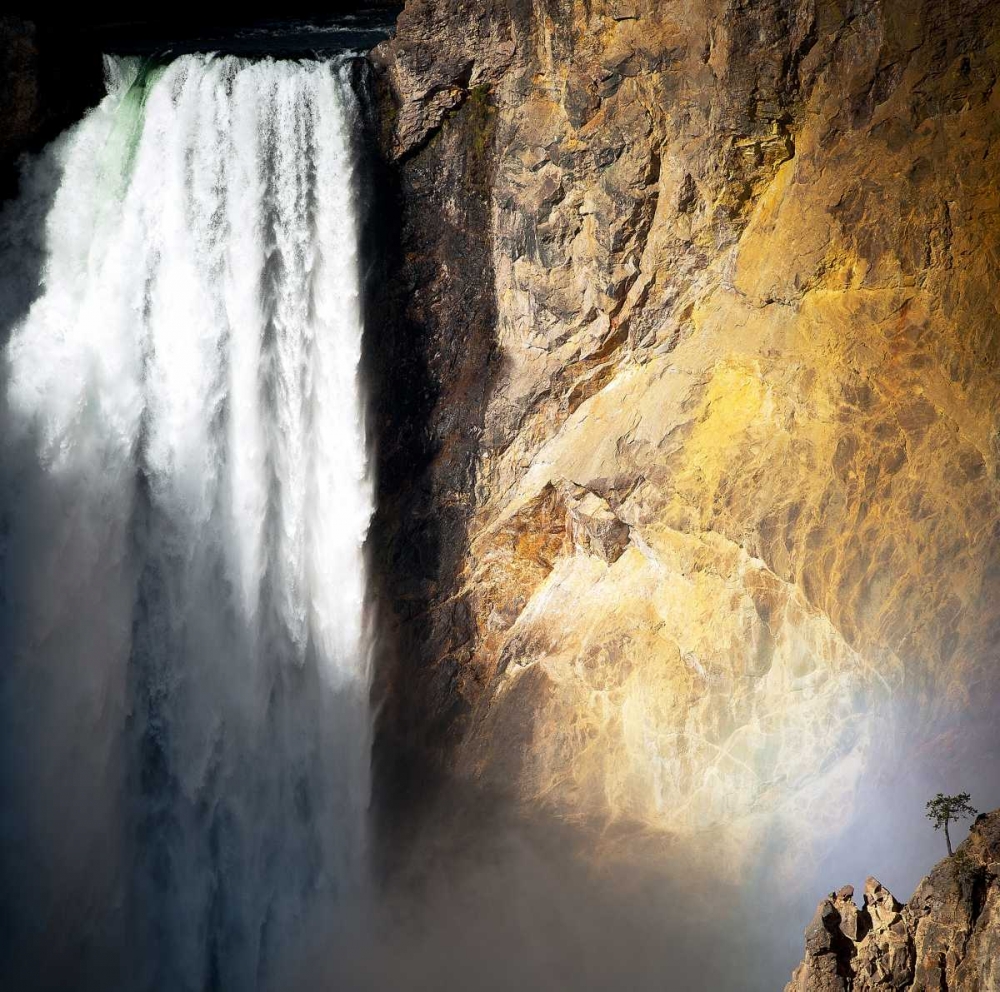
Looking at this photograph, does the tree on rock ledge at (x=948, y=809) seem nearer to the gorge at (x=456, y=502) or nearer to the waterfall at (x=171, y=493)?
the gorge at (x=456, y=502)

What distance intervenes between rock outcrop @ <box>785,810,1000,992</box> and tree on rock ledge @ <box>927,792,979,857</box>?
1.52 metres

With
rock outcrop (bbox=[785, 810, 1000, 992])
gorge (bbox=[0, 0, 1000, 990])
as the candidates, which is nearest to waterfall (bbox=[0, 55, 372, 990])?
gorge (bbox=[0, 0, 1000, 990])

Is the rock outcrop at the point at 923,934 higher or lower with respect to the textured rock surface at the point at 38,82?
lower

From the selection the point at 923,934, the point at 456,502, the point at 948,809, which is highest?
the point at 456,502

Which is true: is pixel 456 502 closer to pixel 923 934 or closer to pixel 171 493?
pixel 171 493

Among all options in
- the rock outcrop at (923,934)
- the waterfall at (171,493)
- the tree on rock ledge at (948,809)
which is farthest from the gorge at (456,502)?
the rock outcrop at (923,934)

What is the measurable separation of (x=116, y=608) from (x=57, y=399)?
3.88 m

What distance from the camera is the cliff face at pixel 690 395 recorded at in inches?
583

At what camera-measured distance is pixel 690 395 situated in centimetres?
1719

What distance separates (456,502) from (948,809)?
31.8ft

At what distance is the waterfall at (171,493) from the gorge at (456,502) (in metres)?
0.07

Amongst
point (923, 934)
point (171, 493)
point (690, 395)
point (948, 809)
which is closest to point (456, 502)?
point (690, 395)

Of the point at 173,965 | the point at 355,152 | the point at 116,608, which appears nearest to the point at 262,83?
the point at 355,152

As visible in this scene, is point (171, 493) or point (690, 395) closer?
point (690, 395)
